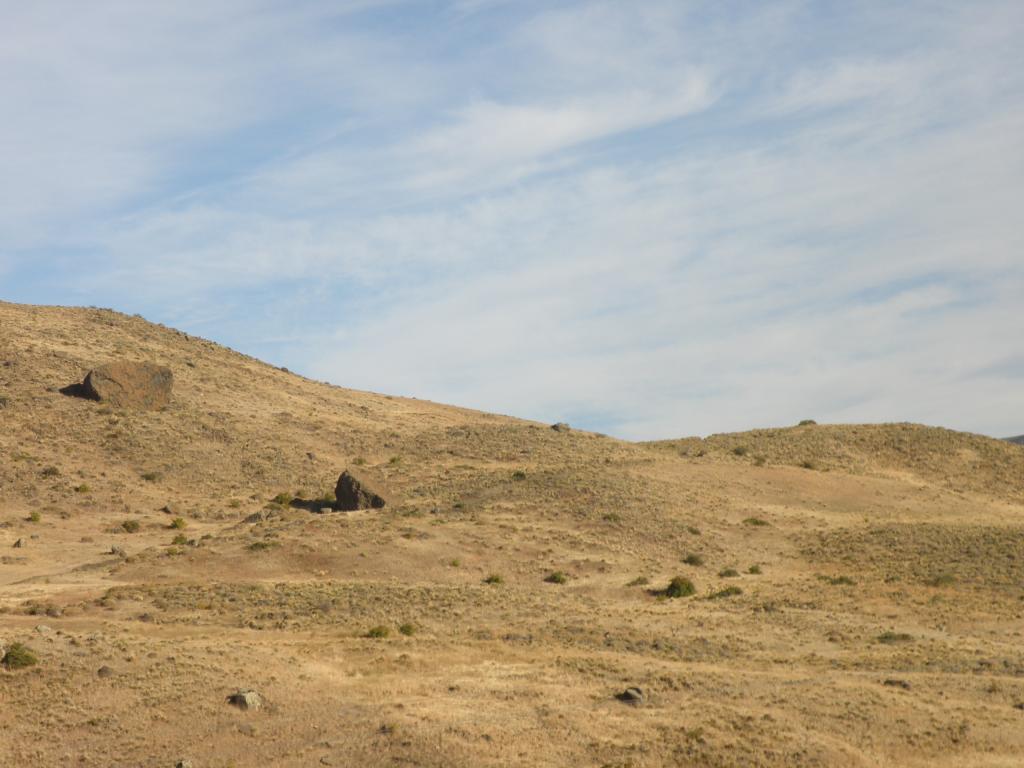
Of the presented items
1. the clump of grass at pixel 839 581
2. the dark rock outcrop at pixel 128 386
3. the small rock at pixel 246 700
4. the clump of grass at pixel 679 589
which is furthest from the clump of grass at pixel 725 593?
the dark rock outcrop at pixel 128 386

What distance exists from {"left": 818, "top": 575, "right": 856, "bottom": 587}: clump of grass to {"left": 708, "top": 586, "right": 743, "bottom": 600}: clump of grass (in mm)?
5633

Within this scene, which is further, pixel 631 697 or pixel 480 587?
pixel 480 587

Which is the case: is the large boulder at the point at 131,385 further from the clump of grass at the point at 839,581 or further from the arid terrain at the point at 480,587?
the clump of grass at the point at 839,581

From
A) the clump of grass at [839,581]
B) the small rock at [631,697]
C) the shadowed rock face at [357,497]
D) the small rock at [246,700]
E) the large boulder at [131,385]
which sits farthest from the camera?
the large boulder at [131,385]

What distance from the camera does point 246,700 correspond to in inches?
1500

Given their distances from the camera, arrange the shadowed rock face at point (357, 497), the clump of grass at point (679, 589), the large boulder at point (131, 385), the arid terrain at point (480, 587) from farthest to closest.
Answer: the large boulder at point (131, 385)
the shadowed rock face at point (357, 497)
the clump of grass at point (679, 589)
the arid terrain at point (480, 587)

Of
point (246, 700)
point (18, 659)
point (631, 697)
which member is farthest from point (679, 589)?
point (18, 659)

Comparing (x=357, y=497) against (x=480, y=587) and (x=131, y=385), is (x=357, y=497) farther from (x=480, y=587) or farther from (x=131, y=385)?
(x=131, y=385)

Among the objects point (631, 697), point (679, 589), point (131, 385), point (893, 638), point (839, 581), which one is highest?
point (131, 385)

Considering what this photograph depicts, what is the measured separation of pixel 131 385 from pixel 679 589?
52.4m

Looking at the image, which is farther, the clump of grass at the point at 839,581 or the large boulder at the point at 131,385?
the large boulder at the point at 131,385

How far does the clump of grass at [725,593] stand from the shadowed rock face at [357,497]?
21.8 meters

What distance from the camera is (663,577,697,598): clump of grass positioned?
193 ft

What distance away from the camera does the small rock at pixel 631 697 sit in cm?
3947
